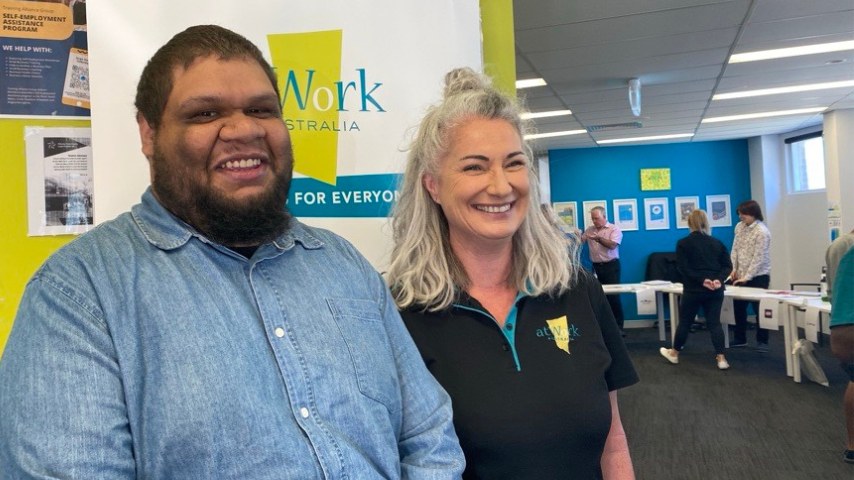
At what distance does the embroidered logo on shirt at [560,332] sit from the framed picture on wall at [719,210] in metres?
11.2

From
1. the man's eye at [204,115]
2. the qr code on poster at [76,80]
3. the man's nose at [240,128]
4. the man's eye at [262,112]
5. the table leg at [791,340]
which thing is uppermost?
the qr code on poster at [76,80]

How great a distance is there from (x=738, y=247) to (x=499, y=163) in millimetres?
7907

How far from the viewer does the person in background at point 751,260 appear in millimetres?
7797

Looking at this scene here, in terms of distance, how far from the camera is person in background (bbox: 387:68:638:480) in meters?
1.30

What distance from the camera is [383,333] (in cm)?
114

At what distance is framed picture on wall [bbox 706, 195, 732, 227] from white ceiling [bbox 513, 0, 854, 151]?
2789 millimetres

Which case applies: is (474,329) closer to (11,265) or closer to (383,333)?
(383,333)

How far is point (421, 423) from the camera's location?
113cm

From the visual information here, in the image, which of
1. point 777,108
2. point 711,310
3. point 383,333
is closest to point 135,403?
point 383,333

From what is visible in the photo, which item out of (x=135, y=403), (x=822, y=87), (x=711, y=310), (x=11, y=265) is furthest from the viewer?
(x=822, y=87)

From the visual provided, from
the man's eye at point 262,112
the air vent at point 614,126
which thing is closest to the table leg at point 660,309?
the air vent at point 614,126

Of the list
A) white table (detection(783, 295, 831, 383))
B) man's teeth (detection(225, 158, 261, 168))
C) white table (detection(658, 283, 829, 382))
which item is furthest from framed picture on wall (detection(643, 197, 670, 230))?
man's teeth (detection(225, 158, 261, 168))

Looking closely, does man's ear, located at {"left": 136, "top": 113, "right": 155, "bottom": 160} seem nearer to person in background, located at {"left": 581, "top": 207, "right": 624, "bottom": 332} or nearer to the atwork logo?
the atwork logo

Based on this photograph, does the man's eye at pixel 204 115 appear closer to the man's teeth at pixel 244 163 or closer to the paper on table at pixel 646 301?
the man's teeth at pixel 244 163
